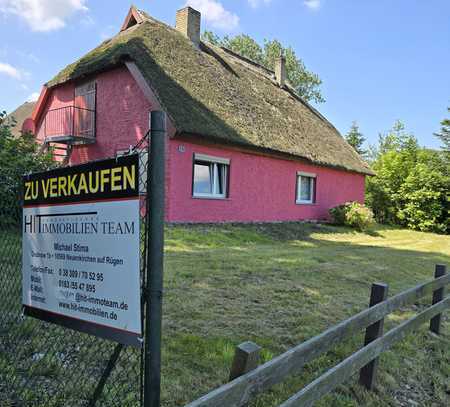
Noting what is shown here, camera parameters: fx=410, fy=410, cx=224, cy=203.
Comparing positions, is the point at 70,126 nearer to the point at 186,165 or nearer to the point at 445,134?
the point at 186,165

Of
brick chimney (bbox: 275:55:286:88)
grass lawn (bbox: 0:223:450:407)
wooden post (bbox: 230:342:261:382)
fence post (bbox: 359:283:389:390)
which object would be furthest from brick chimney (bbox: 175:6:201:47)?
wooden post (bbox: 230:342:261:382)

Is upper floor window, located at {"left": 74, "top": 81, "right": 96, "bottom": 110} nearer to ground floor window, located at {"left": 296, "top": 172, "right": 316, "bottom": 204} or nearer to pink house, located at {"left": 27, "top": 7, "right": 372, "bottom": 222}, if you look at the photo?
pink house, located at {"left": 27, "top": 7, "right": 372, "bottom": 222}

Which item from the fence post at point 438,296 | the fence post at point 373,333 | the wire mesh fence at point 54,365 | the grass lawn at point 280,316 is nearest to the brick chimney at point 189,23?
the grass lawn at point 280,316

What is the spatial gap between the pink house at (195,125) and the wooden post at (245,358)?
10050 millimetres

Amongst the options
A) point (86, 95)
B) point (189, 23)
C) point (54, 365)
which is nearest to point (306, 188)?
point (189, 23)

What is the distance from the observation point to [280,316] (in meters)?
4.62

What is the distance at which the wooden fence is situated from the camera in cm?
189

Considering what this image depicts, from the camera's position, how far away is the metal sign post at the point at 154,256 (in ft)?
6.12

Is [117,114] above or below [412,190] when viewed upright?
above

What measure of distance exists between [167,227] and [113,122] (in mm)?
4947

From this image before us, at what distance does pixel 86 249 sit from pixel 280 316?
3.04 meters

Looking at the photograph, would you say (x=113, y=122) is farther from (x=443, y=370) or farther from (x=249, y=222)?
(x=443, y=370)

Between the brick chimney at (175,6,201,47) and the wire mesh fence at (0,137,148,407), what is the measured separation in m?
15.1

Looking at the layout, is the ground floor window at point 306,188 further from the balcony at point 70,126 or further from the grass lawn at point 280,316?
the balcony at point 70,126
